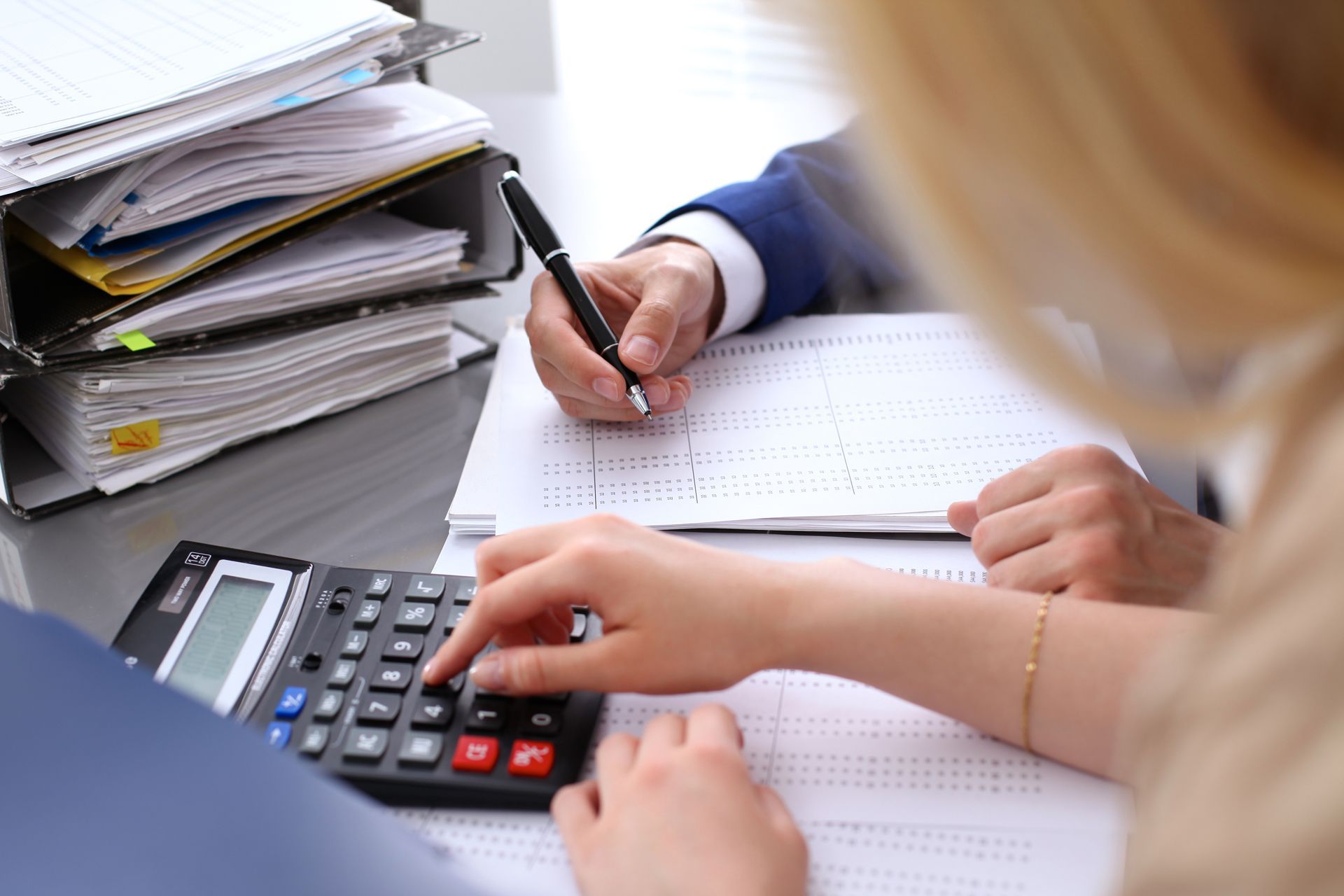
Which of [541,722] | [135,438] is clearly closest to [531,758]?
[541,722]

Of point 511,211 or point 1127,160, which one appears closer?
point 1127,160

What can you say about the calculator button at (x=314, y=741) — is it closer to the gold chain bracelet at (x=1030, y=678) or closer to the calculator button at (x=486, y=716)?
the calculator button at (x=486, y=716)

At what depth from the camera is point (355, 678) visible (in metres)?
0.68

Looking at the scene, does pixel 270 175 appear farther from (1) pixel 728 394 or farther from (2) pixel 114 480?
(1) pixel 728 394

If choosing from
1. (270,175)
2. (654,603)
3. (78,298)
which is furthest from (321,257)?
(654,603)

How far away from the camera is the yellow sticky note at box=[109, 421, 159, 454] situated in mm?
905

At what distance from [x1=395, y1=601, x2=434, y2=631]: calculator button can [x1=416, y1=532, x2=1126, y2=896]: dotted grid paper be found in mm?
121

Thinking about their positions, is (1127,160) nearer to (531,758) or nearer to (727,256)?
(531,758)

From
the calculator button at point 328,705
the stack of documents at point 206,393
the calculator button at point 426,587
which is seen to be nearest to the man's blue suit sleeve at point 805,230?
the stack of documents at point 206,393

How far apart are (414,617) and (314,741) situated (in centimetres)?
10

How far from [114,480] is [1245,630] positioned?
798mm

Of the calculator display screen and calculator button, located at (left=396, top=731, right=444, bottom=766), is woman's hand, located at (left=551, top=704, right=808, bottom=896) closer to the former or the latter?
calculator button, located at (left=396, top=731, right=444, bottom=766)

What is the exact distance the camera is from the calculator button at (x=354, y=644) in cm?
69

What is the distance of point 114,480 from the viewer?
91 cm
